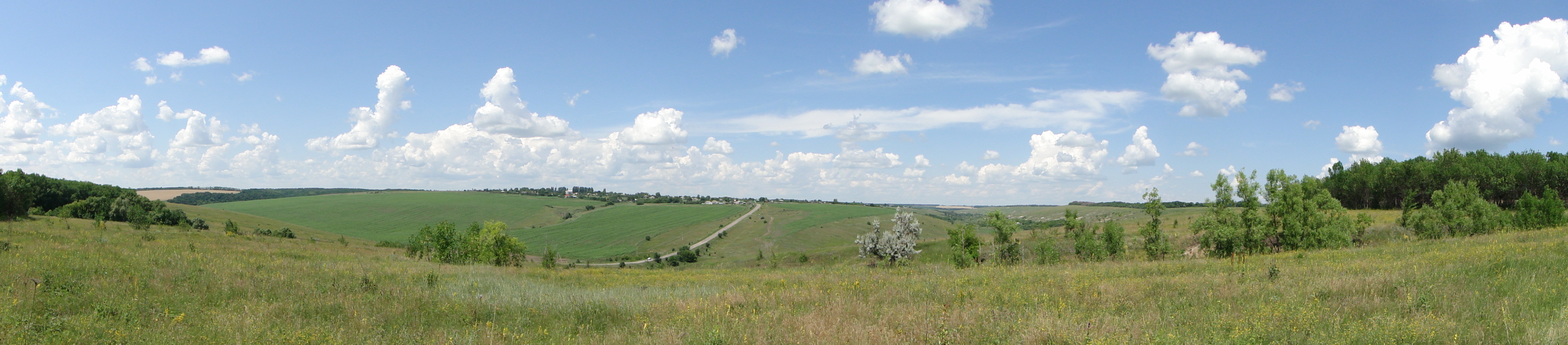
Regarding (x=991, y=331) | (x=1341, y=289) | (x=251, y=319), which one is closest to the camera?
(x=991, y=331)

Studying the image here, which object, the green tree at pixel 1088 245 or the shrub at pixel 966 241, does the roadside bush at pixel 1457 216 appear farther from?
the shrub at pixel 966 241

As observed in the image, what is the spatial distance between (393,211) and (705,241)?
86.1m

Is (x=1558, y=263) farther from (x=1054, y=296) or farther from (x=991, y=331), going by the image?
(x=991, y=331)

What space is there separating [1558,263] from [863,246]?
107ft

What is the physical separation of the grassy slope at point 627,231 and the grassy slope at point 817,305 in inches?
3686

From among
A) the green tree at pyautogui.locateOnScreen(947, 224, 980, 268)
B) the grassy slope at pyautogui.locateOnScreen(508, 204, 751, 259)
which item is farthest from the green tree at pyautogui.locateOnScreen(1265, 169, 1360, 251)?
the grassy slope at pyautogui.locateOnScreen(508, 204, 751, 259)

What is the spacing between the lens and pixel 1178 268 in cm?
1694

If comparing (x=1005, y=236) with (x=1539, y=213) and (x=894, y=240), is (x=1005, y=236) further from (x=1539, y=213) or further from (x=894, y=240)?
(x=1539, y=213)

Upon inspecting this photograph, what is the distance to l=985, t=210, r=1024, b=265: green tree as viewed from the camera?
139 ft

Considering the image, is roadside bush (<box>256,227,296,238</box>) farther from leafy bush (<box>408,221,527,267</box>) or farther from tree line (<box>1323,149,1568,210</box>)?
tree line (<box>1323,149,1568,210</box>)

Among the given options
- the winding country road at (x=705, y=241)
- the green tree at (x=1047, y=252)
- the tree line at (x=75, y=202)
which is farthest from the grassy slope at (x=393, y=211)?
the green tree at (x=1047, y=252)

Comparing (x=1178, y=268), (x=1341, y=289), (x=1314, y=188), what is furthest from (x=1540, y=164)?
(x=1341, y=289)

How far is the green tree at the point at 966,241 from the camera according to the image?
4369cm

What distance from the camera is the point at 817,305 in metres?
10.7
